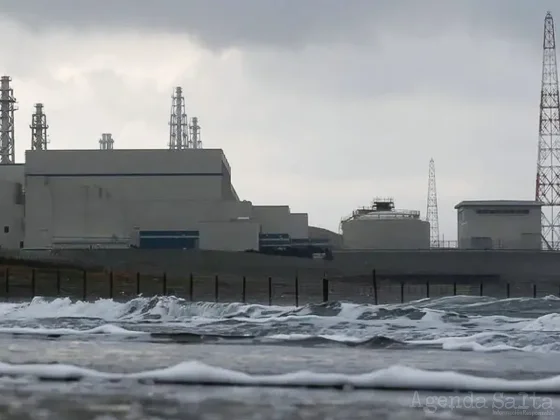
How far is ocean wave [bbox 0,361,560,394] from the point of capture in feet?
43.5

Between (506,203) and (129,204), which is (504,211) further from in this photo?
(129,204)

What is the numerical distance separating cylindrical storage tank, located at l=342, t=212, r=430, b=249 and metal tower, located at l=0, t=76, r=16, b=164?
4008 centimetres

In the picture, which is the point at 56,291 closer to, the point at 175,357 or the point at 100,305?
the point at 100,305

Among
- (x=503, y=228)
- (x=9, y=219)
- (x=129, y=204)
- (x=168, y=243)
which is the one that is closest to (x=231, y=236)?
(x=168, y=243)

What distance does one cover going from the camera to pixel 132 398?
39.3 feet

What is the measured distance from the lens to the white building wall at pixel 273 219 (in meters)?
83.9

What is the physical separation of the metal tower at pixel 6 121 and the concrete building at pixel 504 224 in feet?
170

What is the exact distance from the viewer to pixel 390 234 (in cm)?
8294

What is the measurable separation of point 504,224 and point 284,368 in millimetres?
69027

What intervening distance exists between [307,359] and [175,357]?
2.84 metres

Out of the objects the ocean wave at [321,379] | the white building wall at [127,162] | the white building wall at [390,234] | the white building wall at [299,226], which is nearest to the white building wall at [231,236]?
the white building wall at [127,162]

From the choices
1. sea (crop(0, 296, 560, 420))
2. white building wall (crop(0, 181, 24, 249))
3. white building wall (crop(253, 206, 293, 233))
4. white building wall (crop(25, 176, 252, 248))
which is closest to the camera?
sea (crop(0, 296, 560, 420))

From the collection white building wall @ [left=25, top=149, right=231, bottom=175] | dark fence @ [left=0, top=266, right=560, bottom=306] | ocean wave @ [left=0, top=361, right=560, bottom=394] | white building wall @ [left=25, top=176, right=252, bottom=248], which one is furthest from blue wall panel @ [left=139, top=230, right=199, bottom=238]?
ocean wave @ [left=0, top=361, right=560, bottom=394]

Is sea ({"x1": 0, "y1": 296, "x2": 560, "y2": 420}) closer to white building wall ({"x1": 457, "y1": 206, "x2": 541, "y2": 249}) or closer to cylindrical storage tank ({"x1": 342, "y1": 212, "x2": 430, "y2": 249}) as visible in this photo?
white building wall ({"x1": 457, "y1": 206, "x2": 541, "y2": 249})
